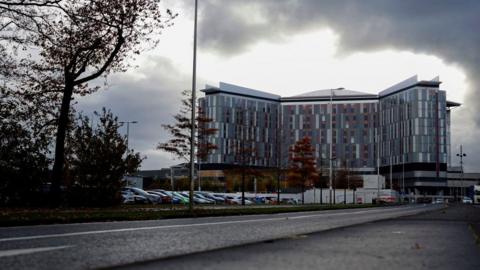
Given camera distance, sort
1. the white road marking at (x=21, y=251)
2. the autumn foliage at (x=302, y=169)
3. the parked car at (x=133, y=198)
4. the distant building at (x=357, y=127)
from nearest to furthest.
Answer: the white road marking at (x=21, y=251) < the parked car at (x=133, y=198) < the autumn foliage at (x=302, y=169) < the distant building at (x=357, y=127)

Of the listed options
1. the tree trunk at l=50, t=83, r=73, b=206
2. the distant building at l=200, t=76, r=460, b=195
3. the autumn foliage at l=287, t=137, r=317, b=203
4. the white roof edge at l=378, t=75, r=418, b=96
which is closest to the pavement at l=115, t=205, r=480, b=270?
the tree trunk at l=50, t=83, r=73, b=206

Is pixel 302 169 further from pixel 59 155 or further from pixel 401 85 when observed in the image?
pixel 401 85

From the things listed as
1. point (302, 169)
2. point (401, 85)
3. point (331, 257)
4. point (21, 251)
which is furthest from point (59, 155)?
point (401, 85)

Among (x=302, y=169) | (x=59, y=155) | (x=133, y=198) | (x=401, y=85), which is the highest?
(x=401, y=85)

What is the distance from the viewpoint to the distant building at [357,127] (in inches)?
5827

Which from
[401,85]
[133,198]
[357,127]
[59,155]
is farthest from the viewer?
[357,127]

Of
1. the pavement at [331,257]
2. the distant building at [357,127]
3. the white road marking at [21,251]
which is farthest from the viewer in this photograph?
the distant building at [357,127]

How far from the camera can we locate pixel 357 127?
171500 millimetres

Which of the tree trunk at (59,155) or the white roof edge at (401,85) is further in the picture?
the white roof edge at (401,85)

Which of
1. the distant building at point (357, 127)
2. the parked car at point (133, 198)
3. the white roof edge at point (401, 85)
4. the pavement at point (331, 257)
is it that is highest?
the white roof edge at point (401, 85)

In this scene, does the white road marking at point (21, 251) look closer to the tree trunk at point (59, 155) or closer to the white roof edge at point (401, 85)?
the tree trunk at point (59, 155)

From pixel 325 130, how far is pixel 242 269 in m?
169

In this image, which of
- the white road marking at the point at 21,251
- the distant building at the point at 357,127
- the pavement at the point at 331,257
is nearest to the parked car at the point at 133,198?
the pavement at the point at 331,257

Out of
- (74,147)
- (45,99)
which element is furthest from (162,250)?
(74,147)
